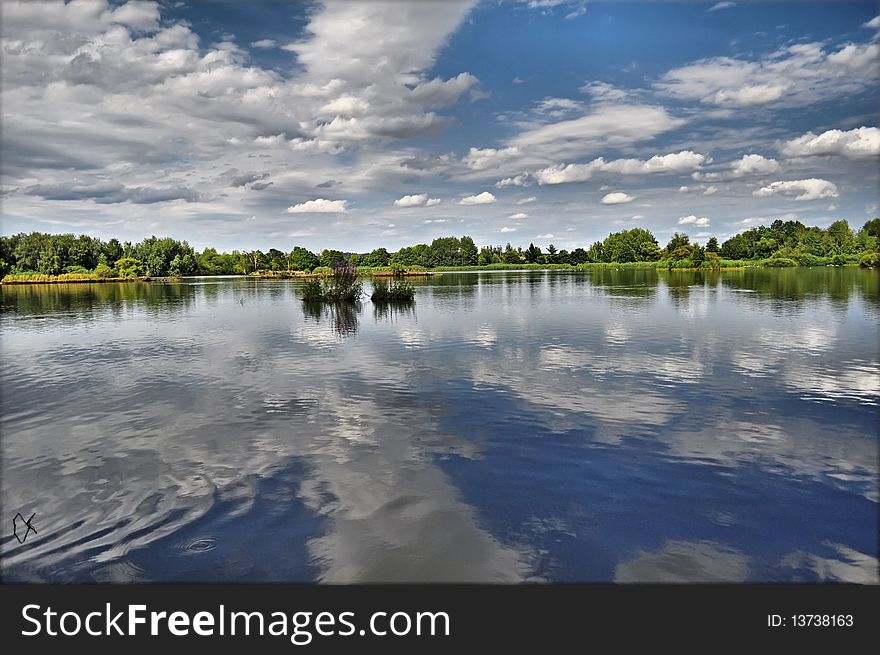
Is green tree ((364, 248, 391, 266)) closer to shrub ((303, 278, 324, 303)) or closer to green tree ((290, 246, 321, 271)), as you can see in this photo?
green tree ((290, 246, 321, 271))

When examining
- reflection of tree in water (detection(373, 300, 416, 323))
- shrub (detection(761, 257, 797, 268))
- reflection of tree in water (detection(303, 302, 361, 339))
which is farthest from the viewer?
shrub (detection(761, 257, 797, 268))

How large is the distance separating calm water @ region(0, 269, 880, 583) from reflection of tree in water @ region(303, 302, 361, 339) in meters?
7.18

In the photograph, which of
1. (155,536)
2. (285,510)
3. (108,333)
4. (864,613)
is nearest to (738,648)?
(864,613)

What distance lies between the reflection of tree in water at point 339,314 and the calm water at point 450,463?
283 inches

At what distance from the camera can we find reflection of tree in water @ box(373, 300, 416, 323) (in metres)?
35.2

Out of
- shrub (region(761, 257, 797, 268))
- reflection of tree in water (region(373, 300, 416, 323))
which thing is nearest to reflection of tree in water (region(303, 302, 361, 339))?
reflection of tree in water (region(373, 300, 416, 323))

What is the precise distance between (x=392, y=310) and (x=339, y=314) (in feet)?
13.9

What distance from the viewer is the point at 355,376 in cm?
1748

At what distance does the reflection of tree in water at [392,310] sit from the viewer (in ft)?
115

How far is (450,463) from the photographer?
10023mm

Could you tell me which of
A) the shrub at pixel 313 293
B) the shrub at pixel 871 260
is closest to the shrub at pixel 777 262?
the shrub at pixel 871 260

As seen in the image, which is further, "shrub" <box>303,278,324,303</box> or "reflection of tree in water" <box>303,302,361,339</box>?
"shrub" <box>303,278,324,303</box>

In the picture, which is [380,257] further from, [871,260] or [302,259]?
[871,260]

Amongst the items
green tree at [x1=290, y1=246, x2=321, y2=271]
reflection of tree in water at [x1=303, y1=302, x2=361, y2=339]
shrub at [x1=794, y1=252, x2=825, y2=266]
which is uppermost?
green tree at [x1=290, y1=246, x2=321, y2=271]
